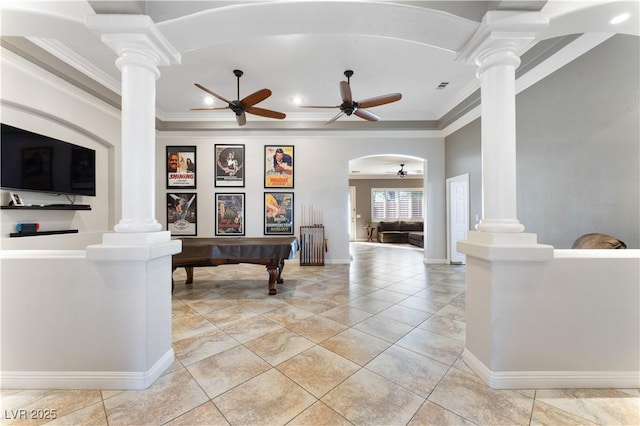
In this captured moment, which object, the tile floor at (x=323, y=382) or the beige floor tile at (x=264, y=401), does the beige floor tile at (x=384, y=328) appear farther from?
the beige floor tile at (x=264, y=401)

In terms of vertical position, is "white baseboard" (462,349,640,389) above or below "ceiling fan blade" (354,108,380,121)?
below

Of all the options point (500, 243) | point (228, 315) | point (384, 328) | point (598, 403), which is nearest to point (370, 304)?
point (384, 328)

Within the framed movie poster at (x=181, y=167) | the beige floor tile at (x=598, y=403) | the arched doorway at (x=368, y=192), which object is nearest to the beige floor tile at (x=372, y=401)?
the beige floor tile at (x=598, y=403)

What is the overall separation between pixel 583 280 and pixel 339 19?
2.36 m

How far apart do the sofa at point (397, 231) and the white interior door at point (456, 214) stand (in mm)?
3964

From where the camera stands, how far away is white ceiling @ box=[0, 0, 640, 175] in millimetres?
1642

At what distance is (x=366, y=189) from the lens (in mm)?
11148

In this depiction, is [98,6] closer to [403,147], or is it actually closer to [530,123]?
[530,123]

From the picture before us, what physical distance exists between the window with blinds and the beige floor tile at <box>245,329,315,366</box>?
9225 millimetres

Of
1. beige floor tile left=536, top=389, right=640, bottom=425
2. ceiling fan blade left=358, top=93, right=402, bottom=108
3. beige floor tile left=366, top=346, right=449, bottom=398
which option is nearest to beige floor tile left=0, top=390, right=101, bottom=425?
beige floor tile left=366, top=346, right=449, bottom=398

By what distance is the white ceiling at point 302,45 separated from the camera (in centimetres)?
164

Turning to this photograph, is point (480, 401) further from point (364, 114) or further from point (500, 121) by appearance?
point (364, 114)

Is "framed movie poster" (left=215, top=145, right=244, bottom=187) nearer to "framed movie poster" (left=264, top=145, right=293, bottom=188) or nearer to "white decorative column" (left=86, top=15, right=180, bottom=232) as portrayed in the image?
"framed movie poster" (left=264, top=145, right=293, bottom=188)

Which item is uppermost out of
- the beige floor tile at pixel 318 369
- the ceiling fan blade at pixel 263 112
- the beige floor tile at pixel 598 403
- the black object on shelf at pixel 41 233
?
the ceiling fan blade at pixel 263 112
